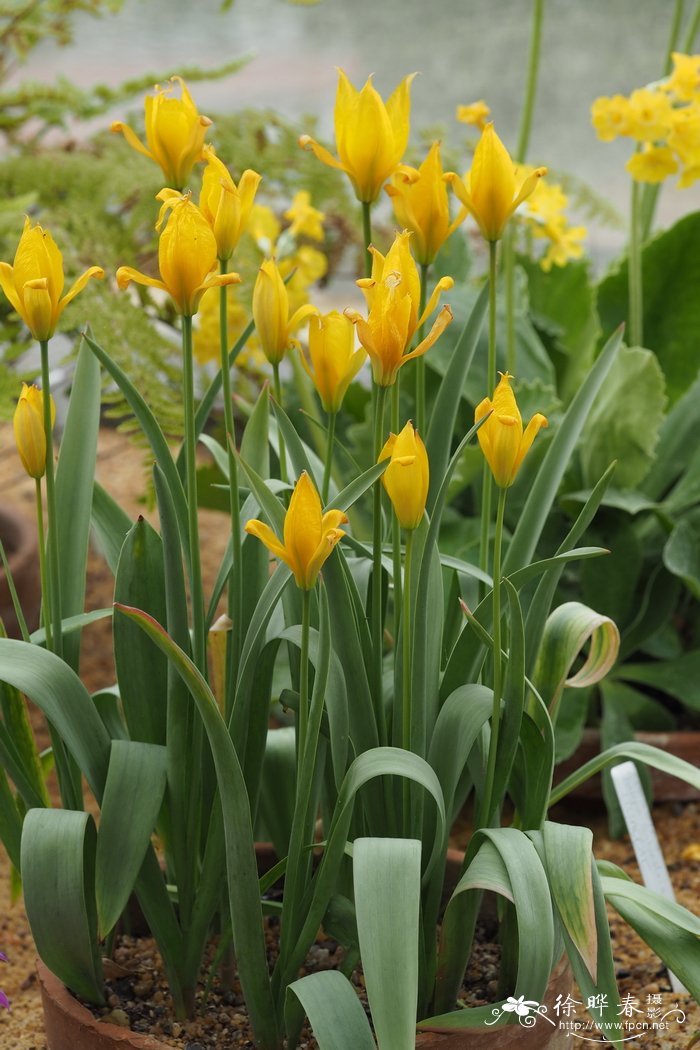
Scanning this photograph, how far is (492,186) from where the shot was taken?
0.70 meters

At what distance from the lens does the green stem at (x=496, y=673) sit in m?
0.64

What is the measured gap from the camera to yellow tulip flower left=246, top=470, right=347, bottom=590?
22.3 inches

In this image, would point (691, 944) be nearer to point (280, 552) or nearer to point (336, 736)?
point (336, 736)

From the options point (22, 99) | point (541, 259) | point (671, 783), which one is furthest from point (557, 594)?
point (22, 99)

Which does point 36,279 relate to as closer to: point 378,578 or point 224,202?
point 224,202

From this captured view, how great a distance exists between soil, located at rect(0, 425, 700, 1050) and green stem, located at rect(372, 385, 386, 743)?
209 millimetres

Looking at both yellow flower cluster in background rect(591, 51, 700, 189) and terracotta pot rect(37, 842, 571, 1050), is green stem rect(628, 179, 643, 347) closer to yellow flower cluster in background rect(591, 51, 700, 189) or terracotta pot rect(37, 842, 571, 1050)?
yellow flower cluster in background rect(591, 51, 700, 189)

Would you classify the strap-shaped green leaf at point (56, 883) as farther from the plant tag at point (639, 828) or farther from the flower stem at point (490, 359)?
the plant tag at point (639, 828)

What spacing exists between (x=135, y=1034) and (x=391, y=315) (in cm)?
44

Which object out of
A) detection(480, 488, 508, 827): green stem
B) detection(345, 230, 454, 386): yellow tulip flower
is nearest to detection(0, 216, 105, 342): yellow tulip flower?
detection(345, 230, 454, 386): yellow tulip flower

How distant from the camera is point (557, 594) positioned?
4.42ft

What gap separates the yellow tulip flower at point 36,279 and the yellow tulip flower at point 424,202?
0.19 meters

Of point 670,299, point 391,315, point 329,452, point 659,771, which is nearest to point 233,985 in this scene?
point 329,452

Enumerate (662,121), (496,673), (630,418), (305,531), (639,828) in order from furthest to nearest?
(630,418) < (662,121) < (639,828) < (496,673) < (305,531)
